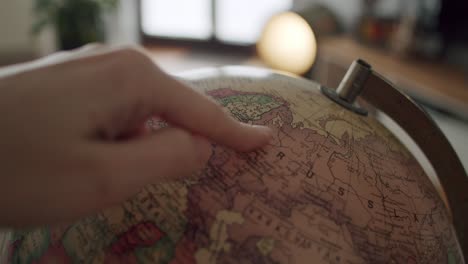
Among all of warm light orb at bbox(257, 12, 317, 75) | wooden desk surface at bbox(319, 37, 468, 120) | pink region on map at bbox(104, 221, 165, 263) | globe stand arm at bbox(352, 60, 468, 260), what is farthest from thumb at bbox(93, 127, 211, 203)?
warm light orb at bbox(257, 12, 317, 75)

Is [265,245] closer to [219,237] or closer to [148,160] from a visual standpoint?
[219,237]

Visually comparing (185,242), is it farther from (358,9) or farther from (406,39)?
(358,9)

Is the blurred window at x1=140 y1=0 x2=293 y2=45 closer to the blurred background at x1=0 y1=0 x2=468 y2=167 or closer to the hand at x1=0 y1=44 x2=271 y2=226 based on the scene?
the blurred background at x1=0 y1=0 x2=468 y2=167

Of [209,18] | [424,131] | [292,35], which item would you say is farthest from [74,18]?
[424,131]

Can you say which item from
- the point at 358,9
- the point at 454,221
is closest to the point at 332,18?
the point at 358,9

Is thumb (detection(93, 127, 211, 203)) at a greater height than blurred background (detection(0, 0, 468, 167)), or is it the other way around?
thumb (detection(93, 127, 211, 203))

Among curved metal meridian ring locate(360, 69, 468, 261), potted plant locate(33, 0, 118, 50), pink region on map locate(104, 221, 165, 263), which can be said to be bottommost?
potted plant locate(33, 0, 118, 50)

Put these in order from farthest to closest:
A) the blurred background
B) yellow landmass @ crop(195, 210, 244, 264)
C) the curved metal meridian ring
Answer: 1. the blurred background
2. the curved metal meridian ring
3. yellow landmass @ crop(195, 210, 244, 264)
